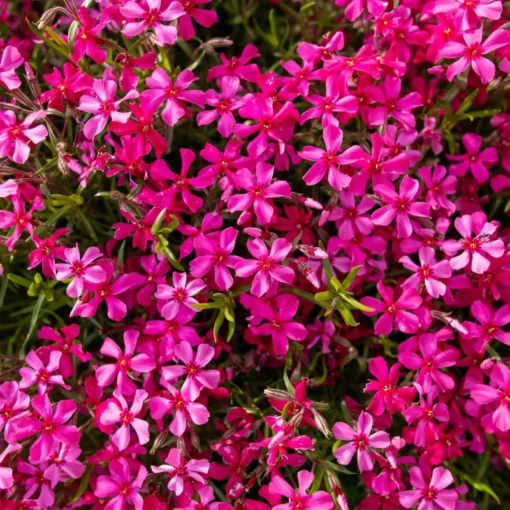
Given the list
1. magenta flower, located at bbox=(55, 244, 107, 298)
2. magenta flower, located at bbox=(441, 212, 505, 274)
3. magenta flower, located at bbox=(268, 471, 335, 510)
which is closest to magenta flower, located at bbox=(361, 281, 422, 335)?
magenta flower, located at bbox=(441, 212, 505, 274)

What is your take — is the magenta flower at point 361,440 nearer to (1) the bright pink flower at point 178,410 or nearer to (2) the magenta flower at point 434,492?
(2) the magenta flower at point 434,492

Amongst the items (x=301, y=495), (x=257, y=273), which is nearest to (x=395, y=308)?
(x=257, y=273)

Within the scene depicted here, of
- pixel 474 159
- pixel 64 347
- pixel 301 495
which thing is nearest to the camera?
pixel 301 495

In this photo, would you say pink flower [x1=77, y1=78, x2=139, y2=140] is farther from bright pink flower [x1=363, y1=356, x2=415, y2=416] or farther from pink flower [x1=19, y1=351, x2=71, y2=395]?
bright pink flower [x1=363, y1=356, x2=415, y2=416]

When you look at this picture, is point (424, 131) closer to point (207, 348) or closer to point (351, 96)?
point (351, 96)

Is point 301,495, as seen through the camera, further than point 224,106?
No

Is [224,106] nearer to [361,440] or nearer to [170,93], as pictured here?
[170,93]

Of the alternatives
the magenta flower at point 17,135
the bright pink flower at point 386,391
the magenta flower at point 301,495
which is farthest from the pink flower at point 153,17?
the magenta flower at point 301,495

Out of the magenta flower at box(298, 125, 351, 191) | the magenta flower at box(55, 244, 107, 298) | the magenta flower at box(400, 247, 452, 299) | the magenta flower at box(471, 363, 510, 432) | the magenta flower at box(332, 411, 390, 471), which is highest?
the magenta flower at box(298, 125, 351, 191)
